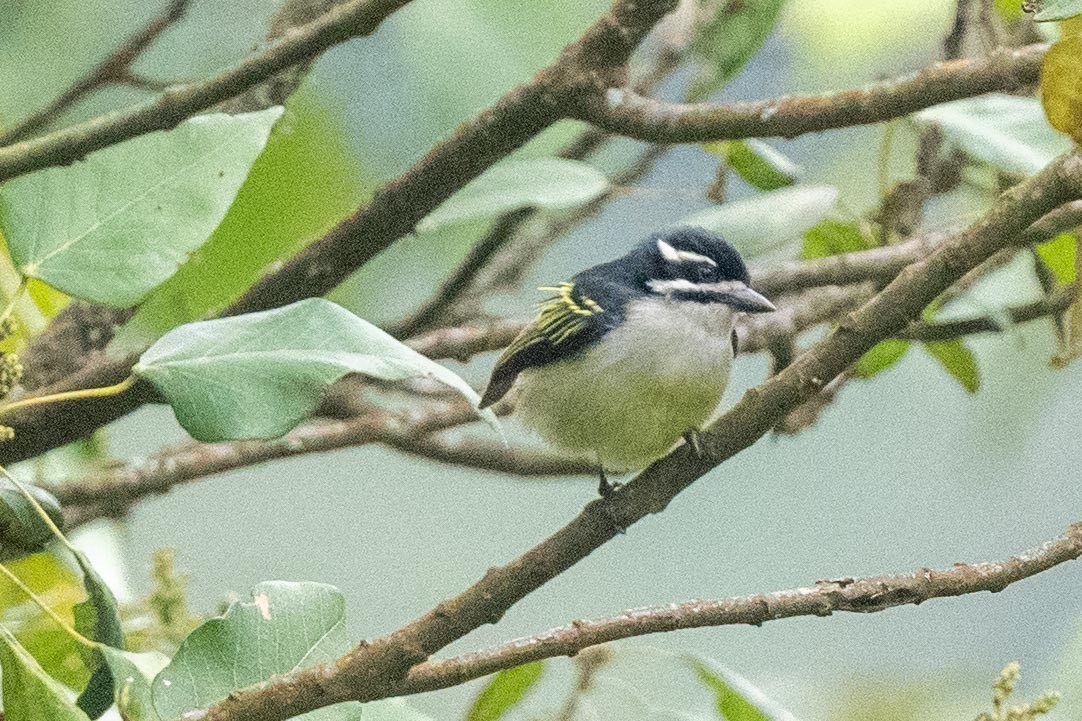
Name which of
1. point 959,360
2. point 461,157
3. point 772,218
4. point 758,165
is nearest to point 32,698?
point 461,157

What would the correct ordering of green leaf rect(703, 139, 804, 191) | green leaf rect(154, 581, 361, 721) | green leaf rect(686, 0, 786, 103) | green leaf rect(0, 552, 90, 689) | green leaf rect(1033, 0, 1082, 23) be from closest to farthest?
green leaf rect(1033, 0, 1082, 23), green leaf rect(154, 581, 361, 721), green leaf rect(0, 552, 90, 689), green leaf rect(686, 0, 786, 103), green leaf rect(703, 139, 804, 191)

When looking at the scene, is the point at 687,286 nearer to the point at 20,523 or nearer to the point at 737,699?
the point at 737,699

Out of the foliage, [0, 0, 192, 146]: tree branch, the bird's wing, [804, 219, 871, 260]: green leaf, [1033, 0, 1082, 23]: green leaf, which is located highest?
[1033, 0, 1082, 23]: green leaf

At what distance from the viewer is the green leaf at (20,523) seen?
0.76 m

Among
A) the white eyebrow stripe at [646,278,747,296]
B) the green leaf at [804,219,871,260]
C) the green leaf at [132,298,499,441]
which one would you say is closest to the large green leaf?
the green leaf at [132,298,499,441]

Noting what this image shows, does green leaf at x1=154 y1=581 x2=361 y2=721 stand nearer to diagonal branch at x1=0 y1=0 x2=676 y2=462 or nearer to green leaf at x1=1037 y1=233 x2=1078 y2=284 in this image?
diagonal branch at x1=0 y1=0 x2=676 y2=462

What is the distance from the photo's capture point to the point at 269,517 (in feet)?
9.16

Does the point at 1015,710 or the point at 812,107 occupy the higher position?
the point at 812,107

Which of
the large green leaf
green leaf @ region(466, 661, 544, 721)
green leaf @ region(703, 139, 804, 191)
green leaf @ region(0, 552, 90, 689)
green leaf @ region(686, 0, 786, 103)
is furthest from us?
green leaf @ region(703, 139, 804, 191)

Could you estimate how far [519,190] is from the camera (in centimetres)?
131

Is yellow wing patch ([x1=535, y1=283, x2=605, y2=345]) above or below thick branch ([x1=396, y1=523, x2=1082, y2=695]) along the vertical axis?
below

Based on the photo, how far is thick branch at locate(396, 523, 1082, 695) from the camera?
0.65 metres

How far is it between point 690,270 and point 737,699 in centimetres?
53

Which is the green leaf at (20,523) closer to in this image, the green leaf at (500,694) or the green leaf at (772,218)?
the green leaf at (500,694)
